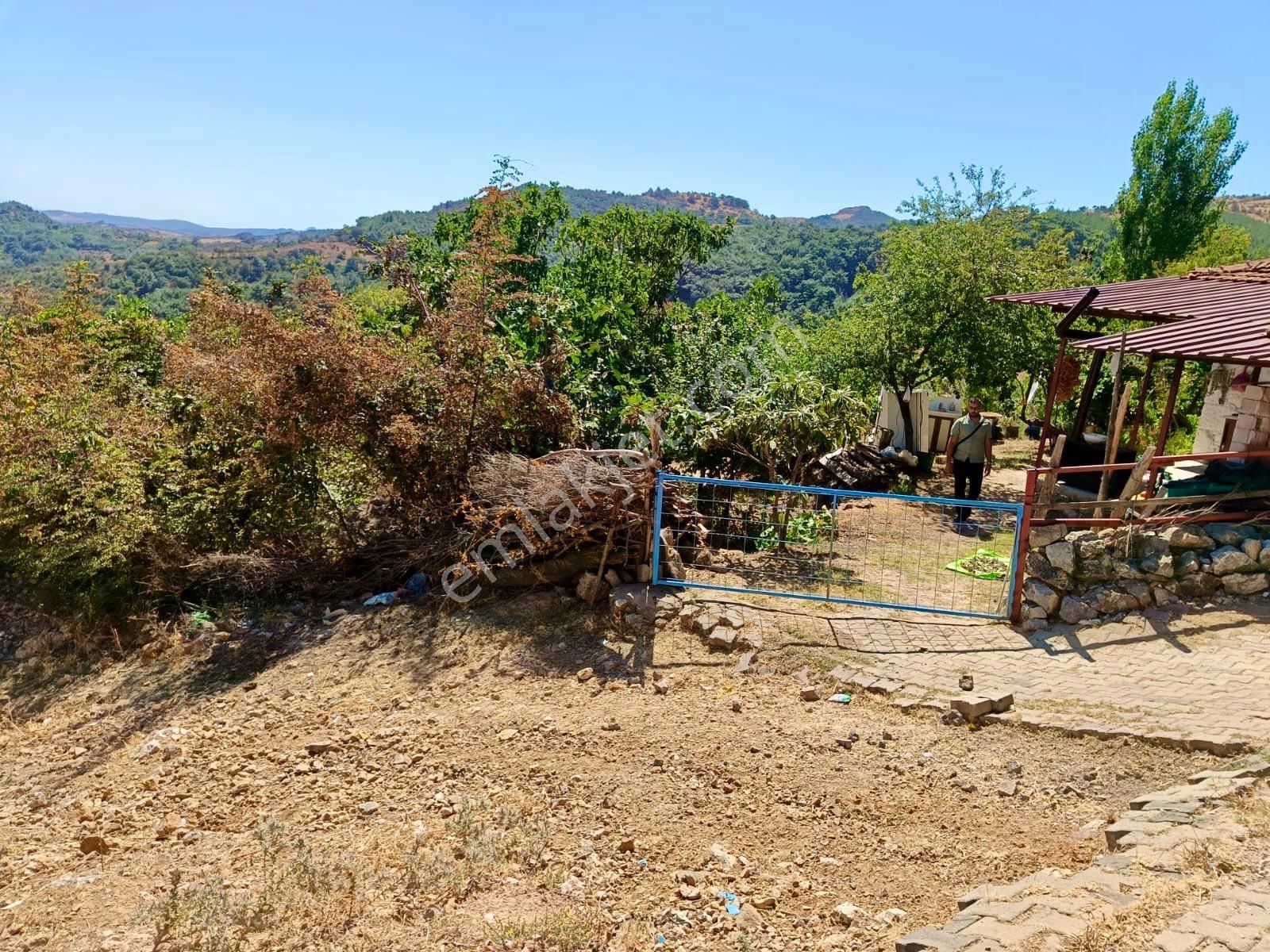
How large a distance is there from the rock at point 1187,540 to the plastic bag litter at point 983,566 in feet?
4.93

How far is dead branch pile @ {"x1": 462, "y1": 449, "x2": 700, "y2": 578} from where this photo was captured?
7.67 meters

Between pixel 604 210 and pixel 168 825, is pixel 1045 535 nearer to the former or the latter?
pixel 168 825

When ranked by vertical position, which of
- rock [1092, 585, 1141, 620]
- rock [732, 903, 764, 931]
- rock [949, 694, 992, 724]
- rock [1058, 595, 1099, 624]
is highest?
rock [1092, 585, 1141, 620]

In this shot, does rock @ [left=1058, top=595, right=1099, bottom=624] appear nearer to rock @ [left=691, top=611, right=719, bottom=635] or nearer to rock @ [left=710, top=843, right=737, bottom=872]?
rock @ [left=691, top=611, right=719, bottom=635]

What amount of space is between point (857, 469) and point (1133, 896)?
27.0ft

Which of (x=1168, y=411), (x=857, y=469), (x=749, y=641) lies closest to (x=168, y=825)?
(x=749, y=641)

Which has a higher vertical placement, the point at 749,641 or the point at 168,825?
the point at 749,641

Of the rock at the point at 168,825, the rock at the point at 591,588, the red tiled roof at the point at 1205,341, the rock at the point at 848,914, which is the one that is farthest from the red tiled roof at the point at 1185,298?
the rock at the point at 168,825

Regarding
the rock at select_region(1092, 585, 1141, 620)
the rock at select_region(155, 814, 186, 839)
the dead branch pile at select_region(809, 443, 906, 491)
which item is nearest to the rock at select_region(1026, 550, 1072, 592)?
the rock at select_region(1092, 585, 1141, 620)

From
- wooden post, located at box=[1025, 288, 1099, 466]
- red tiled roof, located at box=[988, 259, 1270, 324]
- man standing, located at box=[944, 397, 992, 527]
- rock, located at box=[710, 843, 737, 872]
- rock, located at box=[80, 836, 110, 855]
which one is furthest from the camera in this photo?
man standing, located at box=[944, 397, 992, 527]

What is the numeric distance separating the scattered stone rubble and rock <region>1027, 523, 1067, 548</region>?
2.92m

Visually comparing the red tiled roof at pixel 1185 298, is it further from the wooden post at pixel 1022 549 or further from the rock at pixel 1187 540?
the wooden post at pixel 1022 549

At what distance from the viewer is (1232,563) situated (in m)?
7.27

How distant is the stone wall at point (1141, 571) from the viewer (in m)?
7.27
